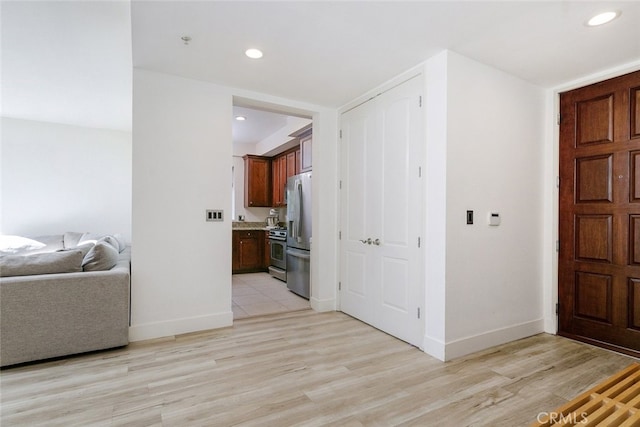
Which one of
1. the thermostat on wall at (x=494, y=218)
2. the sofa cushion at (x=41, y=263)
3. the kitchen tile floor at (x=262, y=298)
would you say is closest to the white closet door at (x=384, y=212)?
the thermostat on wall at (x=494, y=218)

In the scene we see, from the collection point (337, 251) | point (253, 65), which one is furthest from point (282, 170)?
point (253, 65)

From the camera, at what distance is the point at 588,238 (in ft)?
9.63

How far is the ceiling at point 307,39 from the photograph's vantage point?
202 centimetres

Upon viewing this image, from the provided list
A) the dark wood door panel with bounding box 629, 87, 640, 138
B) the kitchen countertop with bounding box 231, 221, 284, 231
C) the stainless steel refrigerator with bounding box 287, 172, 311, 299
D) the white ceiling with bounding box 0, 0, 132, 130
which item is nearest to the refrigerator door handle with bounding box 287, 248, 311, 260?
the stainless steel refrigerator with bounding box 287, 172, 311, 299

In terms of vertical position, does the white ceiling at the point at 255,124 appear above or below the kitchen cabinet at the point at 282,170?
above

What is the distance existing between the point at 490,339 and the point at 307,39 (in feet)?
9.63

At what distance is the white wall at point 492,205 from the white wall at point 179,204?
2.20 metres

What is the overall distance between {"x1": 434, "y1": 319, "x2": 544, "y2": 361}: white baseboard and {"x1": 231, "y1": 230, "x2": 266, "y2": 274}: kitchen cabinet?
4.74 m

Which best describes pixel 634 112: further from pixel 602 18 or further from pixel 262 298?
pixel 262 298

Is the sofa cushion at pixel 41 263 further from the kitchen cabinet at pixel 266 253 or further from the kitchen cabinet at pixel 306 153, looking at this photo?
the kitchen cabinet at pixel 266 253

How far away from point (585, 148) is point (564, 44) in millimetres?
1102

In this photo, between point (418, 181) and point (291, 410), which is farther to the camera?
point (418, 181)

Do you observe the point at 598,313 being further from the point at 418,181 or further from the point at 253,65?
the point at 253,65

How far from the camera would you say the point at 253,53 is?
102 inches
